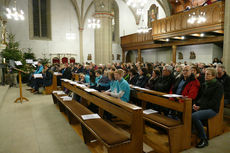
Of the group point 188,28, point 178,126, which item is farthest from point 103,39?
point 178,126

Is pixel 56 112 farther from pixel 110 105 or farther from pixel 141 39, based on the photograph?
pixel 141 39

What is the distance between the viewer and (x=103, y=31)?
12.8 metres

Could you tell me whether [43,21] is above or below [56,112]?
above

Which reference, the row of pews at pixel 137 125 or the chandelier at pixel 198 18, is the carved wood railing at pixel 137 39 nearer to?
the chandelier at pixel 198 18

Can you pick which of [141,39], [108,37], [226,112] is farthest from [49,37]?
[226,112]

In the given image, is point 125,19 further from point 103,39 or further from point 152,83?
point 152,83

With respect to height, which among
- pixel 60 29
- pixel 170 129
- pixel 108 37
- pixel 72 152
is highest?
pixel 60 29

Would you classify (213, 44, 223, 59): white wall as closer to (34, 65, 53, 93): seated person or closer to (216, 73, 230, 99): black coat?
(216, 73, 230, 99): black coat

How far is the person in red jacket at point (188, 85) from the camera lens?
3.52m

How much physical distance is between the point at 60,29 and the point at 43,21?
1689mm

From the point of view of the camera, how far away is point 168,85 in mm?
4254

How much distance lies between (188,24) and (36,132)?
10.5 m

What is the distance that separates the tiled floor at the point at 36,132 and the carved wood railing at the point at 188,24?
929 cm

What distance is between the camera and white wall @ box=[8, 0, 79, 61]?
14.3m
